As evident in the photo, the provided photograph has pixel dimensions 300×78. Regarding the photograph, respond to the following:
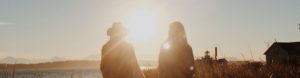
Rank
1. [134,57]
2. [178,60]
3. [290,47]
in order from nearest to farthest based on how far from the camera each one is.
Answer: [178,60] → [134,57] → [290,47]

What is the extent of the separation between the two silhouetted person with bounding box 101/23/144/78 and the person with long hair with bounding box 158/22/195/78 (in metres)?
0.70

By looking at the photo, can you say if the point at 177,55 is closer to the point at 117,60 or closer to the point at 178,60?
the point at 178,60

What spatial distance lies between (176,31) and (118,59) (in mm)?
1339

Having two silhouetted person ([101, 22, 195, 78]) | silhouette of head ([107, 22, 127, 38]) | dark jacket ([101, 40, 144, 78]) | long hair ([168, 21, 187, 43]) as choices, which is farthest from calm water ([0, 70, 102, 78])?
long hair ([168, 21, 187, 43])

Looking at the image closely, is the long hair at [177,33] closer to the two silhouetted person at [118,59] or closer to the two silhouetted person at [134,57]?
the two silhouetted person at [134,57]

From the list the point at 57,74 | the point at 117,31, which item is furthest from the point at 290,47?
the point at 57,74

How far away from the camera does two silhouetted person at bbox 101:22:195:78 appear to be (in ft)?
30.3

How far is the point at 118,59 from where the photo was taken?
31.2ft

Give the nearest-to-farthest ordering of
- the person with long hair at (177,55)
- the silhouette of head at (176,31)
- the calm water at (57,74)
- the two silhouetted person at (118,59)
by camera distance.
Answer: the calm water at (57,74), the silhouette of head at (176,31), the person with long hair at (177,55), the two silhouetted person at (118,59)

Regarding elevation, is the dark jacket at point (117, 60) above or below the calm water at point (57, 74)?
above

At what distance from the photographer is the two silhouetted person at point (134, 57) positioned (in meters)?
9.24

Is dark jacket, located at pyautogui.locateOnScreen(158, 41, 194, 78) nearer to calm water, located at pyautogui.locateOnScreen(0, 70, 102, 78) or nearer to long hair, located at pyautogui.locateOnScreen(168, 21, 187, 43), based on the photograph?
long hair, located at pyautogui.locateOnScreen(168, 21, 187, 43)

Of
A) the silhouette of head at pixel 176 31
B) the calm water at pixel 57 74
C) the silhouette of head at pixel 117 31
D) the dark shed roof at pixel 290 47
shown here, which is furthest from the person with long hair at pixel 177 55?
the dark shed roof at pixel 290 47

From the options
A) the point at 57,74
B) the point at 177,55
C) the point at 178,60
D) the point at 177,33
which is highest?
the point at 177,33
